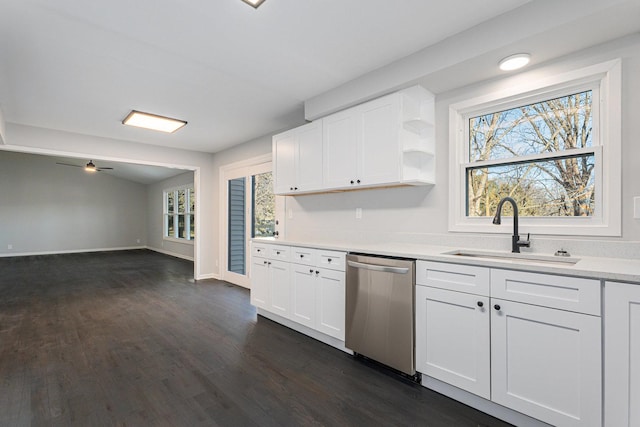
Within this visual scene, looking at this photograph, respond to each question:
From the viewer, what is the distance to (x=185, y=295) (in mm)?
4590

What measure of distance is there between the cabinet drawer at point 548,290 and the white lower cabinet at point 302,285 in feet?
3.96

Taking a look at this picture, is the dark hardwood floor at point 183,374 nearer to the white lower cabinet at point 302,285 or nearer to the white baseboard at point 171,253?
the white lower cabinet at point 302,285

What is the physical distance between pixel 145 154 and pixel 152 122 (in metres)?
1.36

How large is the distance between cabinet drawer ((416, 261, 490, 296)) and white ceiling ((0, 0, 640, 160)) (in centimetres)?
143

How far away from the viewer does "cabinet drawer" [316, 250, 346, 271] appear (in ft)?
8.70

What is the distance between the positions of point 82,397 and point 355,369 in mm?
1863

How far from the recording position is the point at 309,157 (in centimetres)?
334

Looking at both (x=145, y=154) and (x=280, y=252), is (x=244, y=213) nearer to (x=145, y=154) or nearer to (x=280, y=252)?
(x=145, y=154)

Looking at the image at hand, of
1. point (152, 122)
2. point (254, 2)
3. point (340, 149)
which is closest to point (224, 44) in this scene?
point (254, 2)

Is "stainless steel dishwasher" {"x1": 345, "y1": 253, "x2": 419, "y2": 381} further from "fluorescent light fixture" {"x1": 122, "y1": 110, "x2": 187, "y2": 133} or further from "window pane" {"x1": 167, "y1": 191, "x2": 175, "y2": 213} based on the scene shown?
"window pane" {"x1": 167, "y1": 191, "x2": 175, "y2": 213}

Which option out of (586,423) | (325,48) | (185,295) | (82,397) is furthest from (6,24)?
(586,423)

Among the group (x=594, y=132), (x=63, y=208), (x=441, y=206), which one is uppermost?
(x=594, y=132)

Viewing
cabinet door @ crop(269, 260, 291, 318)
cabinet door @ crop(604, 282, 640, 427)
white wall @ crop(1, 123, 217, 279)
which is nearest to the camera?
cabinet door @ crop(604, 282, 640, 427)

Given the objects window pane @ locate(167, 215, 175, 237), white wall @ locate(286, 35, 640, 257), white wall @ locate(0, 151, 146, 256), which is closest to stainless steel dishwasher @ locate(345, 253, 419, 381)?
white wall @ locate(286, 35, 640, 257)
